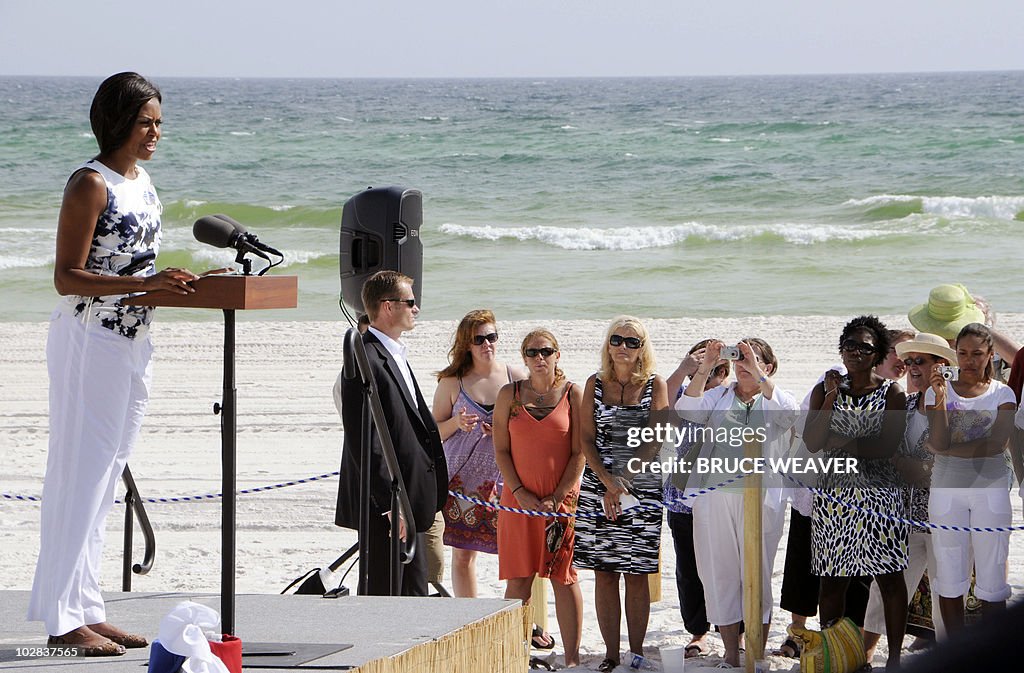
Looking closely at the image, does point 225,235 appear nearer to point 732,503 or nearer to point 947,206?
point 732,503

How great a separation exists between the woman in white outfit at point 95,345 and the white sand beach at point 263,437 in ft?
9.06

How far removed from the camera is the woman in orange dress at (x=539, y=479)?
5125mm

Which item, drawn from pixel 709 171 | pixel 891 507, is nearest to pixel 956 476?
pixel 891 507

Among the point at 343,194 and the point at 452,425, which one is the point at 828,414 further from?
the point at 343,194

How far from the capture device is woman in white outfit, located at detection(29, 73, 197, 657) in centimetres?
288

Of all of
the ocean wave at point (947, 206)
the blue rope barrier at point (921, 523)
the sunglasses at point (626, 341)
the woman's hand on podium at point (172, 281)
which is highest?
the ocean wave at point (947, 206)

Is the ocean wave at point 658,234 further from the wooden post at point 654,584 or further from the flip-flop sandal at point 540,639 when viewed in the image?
the wooden post at point 654,584

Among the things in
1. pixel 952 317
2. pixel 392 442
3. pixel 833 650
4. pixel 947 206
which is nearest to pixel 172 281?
pixel 392 442

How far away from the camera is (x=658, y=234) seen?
82.8 ft

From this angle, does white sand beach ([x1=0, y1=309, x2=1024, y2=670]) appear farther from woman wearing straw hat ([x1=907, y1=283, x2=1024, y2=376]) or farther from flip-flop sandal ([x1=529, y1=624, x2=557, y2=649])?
woman wearing straw hat ([x1=907, y1=283, x2=1024, y2=376])

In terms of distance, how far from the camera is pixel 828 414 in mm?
4949

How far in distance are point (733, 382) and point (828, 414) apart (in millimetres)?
556

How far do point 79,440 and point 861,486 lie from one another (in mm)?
3019

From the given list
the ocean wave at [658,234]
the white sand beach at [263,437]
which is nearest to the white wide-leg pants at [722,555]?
the white sand beach at [263,437]
